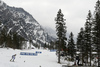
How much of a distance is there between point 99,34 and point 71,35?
1842 cm

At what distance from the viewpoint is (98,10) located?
73.5 feet

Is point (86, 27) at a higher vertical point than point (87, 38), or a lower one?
higher

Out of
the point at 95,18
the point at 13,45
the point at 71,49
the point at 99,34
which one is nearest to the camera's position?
the point at 99,34

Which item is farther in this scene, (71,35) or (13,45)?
(13,45)

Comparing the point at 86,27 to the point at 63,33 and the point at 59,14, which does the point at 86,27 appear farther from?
the point at 59,14

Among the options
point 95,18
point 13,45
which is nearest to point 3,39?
point 13,45

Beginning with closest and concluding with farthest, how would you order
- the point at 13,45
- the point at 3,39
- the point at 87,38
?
1. the point at 87,38
2. the point at 3,39
3. the point at 13,45

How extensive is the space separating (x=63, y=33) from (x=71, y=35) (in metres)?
11.2

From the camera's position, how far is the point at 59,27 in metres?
29.4

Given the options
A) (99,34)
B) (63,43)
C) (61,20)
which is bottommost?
(63,43)

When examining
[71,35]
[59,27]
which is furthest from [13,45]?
[59,27]

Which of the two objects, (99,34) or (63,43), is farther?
(63,43)

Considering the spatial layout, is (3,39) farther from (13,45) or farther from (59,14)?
(59,14)

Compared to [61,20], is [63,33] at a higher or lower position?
lower
